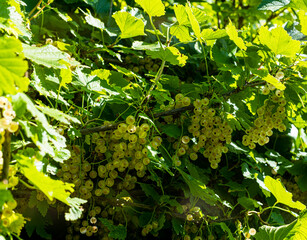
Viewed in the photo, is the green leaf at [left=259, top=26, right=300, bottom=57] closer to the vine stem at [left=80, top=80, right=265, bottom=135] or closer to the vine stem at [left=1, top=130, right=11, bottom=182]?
the vine stem at [left=80, top=80, right=265, bottom=135]

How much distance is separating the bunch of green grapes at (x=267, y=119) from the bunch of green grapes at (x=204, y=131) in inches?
3.5

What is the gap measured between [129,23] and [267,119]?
56cm

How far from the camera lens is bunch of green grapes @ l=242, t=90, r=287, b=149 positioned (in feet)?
4.36

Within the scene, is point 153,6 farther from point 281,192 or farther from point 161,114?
point 281,192

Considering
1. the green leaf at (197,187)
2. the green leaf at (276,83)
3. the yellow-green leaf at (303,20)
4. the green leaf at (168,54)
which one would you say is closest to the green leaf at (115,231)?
the green leaf at (197,187)

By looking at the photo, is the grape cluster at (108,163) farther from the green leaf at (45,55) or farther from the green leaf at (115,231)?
the green leaf at (45,55)

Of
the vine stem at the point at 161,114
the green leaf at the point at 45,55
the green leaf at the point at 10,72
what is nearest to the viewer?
the green leaf at the point at 10,72

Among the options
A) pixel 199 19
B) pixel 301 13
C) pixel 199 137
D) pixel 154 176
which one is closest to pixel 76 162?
pixel 154 176

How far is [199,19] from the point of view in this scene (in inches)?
49.3

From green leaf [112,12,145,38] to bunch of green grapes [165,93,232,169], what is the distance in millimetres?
250

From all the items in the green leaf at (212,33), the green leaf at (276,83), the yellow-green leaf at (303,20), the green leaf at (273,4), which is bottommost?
the green leaf at (276,83)

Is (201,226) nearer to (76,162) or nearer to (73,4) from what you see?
(76,162)

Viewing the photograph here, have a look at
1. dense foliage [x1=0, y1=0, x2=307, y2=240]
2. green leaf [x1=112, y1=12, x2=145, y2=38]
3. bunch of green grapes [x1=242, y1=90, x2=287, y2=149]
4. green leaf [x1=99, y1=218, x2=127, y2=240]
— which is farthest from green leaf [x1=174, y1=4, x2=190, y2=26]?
green leaf [x1=99, y1=218, x2=127, y2=240]

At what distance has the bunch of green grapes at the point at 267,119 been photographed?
1329 millimetres
